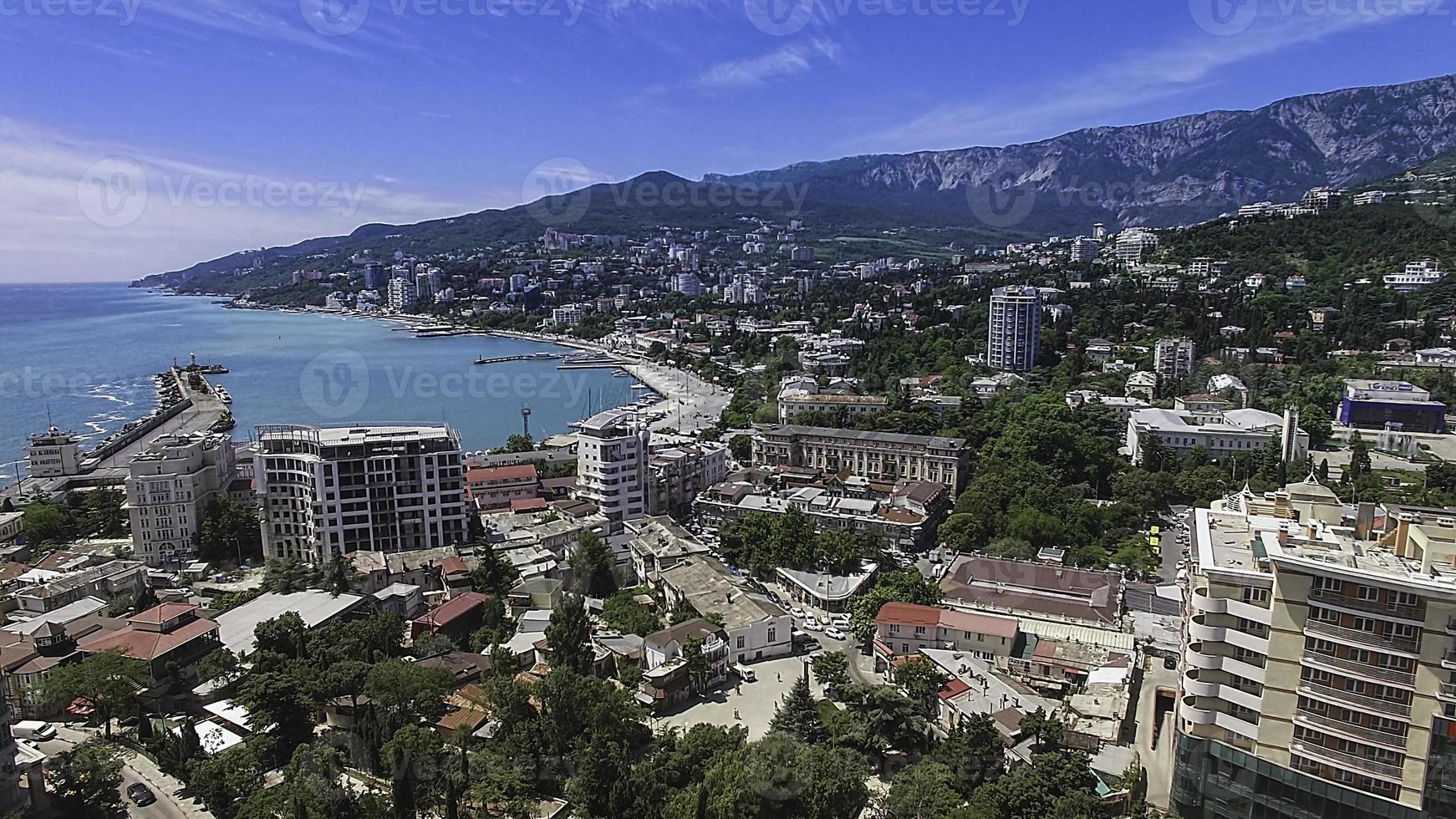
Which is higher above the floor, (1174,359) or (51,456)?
(1174,359)

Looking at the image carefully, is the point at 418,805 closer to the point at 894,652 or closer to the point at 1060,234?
the point at 894,652

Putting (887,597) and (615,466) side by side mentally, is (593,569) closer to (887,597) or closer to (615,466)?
(615,466)

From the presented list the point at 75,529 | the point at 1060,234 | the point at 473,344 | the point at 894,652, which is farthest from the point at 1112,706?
the point at 1060,234

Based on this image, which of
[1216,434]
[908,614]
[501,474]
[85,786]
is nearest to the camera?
[85,786]

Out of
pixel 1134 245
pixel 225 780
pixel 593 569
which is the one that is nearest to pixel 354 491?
pixel 593 569

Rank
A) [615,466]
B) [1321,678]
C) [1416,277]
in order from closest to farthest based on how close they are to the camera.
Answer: [1321,678], [615,466], [1416,277]

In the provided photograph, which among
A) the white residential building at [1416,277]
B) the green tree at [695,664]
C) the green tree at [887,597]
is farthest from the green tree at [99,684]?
the white residential building at [1416,277]

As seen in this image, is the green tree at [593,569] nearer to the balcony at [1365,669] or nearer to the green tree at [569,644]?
the green tree at [569,644]
